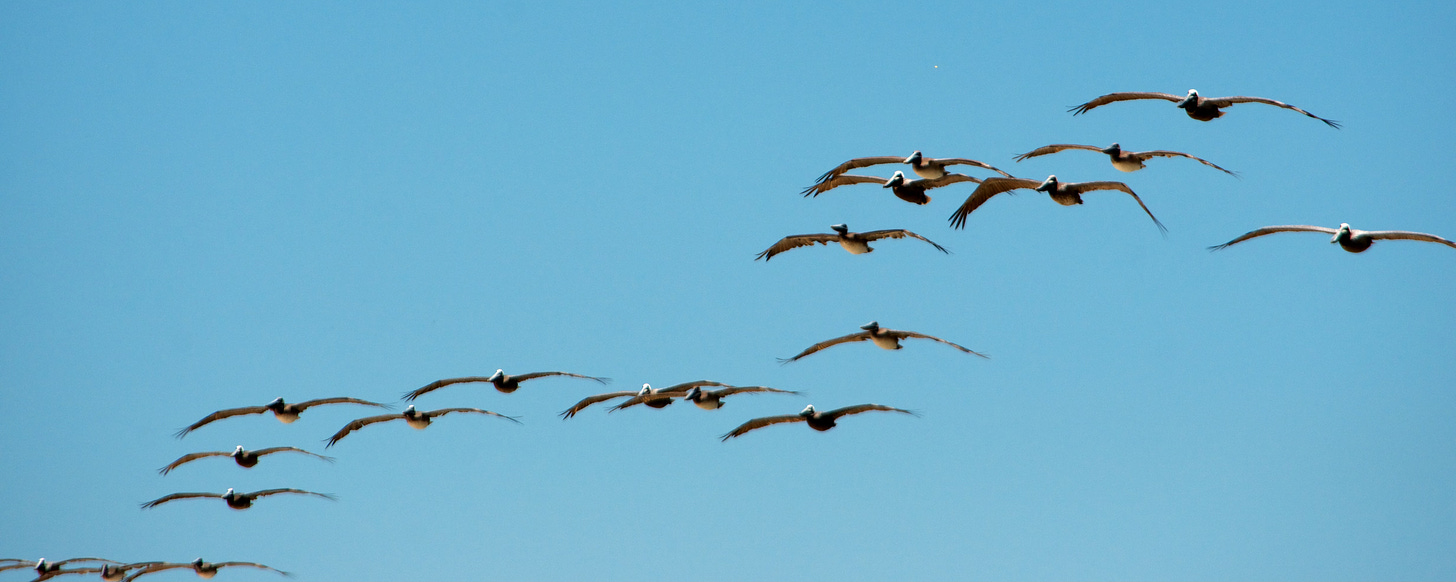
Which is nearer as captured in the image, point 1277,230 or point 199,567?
point 1277,230

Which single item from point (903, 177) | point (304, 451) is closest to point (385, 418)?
point (304, 451)

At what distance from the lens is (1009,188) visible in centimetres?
2986

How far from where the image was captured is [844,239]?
30.9 m

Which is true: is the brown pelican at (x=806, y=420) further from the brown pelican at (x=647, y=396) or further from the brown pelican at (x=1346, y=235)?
the brown pelican at (x=1346, y=235)

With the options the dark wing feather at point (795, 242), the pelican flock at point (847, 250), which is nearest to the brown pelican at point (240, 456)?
the pelican flock at point (847, 250)

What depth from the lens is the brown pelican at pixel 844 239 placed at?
30.3m

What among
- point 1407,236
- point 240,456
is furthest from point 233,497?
point 1407,236

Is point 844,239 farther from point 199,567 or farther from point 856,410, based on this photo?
point 199,567

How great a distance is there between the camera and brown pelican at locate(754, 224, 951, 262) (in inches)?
1193

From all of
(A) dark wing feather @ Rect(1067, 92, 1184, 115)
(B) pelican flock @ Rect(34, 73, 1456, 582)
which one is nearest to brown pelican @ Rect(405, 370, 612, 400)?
(B) pelican flock @ Rect(34, 73, 1456, 582)

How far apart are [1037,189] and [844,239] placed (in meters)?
4.44

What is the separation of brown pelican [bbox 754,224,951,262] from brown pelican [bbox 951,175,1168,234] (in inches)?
50.7

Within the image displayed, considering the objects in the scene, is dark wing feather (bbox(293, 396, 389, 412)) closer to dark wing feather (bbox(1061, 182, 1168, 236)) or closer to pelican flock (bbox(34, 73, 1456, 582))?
pelican flock (bbox(34, 73, 1456, 582))

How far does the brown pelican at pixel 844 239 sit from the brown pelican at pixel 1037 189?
1287 millimetres
